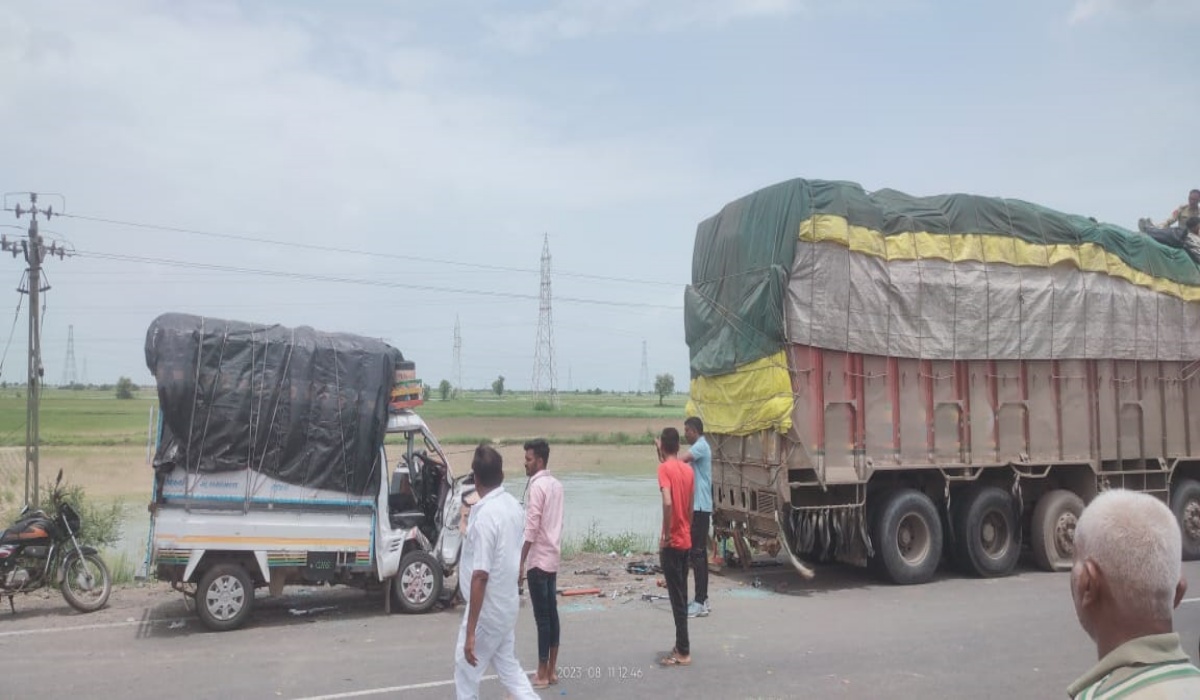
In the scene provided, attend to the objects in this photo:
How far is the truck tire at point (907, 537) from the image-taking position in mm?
10688

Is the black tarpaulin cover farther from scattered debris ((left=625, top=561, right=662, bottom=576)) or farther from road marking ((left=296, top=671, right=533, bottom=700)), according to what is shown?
scattered debris ((left=625, top=561, right=662, bottom=576))

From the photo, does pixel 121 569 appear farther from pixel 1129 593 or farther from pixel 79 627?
pixel 1129 593

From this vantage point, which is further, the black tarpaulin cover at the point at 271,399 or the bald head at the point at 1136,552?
the black tarpaulin cover at the point at 271,399

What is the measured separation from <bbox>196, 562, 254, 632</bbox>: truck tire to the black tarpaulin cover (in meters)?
0.96

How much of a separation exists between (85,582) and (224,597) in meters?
1.95

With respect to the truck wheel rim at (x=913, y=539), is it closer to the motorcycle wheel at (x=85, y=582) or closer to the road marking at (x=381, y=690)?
the road marking at (x=381, y=690)

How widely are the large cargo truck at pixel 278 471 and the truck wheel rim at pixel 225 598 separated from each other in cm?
1

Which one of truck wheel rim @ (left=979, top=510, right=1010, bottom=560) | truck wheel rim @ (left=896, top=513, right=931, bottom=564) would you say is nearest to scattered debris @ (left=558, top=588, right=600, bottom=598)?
truck wheel rim @ (left=896, top=513, right=931, bottom=564)

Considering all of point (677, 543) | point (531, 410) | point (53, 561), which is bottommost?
point (53, 561)

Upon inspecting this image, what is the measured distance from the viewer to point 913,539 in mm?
11148

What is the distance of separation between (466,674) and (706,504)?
4931 mm

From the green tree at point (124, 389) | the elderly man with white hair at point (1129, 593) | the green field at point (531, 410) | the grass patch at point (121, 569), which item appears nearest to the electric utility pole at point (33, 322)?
the grass patch at point (121, 569)

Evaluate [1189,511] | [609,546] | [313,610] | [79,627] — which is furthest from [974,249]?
[79,627]

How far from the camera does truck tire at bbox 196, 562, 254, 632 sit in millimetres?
8266
